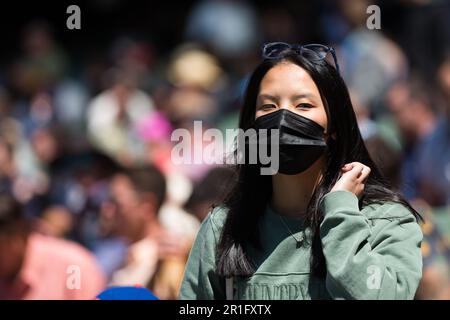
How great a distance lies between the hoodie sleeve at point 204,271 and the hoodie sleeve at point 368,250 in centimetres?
40

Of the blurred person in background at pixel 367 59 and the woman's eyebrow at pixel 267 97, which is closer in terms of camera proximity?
the woman's eyebrow at pixel 267 97

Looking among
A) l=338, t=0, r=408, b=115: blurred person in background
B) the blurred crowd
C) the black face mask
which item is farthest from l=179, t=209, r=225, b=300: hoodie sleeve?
l=338, t=0, r=408, b=115: blurred person in background

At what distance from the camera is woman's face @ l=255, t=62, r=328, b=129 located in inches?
128

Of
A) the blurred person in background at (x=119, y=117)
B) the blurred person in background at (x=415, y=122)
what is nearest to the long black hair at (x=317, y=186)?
the blurred person in background at (x=415, y=122)

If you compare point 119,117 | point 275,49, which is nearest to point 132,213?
point 119,117

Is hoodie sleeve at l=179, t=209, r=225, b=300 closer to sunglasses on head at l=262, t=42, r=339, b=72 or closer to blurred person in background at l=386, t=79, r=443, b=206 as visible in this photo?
sunglasses on head at l=262, t=42, r=339, b=72

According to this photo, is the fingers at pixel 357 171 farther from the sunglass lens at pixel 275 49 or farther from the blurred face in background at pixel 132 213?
the blurred face in background at pixel 132 213

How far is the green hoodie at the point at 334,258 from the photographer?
2.90 m

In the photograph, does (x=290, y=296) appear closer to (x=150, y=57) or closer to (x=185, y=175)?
(x=185, y=175)

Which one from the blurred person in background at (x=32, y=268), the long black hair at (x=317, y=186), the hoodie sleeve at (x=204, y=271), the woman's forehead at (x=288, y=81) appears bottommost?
the blurred person in background at (x=32, y=268)

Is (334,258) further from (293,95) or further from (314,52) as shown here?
(314,52)

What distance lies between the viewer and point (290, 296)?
9.99 ft
